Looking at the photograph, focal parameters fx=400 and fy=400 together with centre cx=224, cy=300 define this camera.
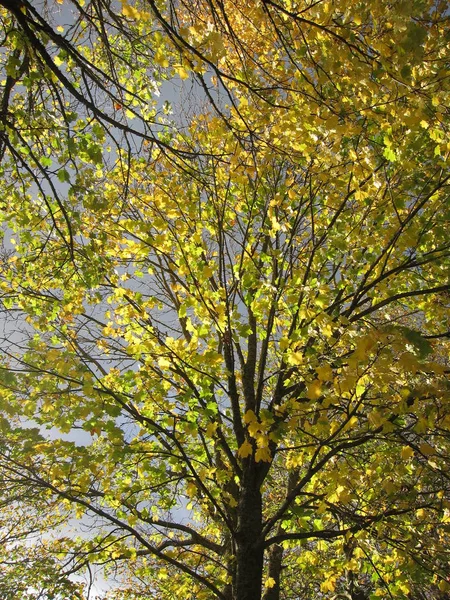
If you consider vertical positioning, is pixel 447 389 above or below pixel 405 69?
below

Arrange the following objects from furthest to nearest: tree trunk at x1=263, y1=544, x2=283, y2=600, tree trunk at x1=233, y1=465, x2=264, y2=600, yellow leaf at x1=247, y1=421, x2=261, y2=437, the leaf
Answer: tree trunk at x1=263, y1=544, x2=283, y2=600 → tree trunk at x1=233, y1=465, x2=264, y2=600 → yellow leaf at x1=247, y1=421, x2=261, y2=437 → the leaf

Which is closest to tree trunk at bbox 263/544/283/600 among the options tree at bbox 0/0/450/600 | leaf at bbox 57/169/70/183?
tree at bbox 0/0/450/600

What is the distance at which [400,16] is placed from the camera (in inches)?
83.7

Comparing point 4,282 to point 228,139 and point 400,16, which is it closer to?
point 228,139

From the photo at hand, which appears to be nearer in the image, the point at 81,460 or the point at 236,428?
the point at 81,460

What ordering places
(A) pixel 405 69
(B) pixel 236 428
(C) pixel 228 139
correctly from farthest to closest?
(B) pixel 236 428 → (C) pixel 228 139 → (A) pixel 405 69

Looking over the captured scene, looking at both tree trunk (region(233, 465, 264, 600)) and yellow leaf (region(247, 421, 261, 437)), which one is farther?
tree trunk (region(233, 465, 264, 600))

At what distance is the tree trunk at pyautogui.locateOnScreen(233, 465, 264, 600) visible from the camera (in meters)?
3.56

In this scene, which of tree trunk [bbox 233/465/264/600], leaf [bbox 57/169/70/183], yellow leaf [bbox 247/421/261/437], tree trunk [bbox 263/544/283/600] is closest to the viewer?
leaf [bbox 57/169/70/183]

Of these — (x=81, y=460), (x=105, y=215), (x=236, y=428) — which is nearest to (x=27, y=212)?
(x=105, y=215)

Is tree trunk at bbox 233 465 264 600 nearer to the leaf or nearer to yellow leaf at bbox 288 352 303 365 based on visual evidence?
yellow leaf at bbox 288 352 303 365

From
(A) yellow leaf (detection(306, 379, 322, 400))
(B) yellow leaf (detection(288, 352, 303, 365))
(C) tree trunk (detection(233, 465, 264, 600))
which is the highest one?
(B) yellow leaf (detection(288, 352, 303, 365))

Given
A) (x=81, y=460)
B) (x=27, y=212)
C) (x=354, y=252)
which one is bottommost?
(x=81, y=460)

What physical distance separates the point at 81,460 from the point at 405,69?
380 centimetres
